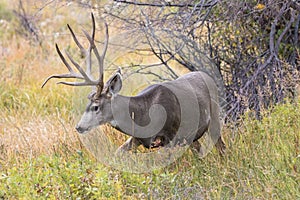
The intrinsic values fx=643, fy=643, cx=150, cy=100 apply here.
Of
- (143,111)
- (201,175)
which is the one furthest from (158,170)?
(143,111)

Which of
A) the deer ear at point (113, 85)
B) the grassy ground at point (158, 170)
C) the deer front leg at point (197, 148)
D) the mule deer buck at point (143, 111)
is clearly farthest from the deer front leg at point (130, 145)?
the deer front leg at point (197, 148)

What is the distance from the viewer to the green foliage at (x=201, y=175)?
5.16m

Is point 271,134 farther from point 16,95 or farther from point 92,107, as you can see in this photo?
point 16,95

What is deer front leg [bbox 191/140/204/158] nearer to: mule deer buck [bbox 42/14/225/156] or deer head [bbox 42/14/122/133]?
mule deer buck [bbox 42/14/225/156]

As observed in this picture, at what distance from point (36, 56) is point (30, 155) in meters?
5.15

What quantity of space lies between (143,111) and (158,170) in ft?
2.30

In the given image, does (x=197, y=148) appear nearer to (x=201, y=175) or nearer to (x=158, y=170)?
(x=201, y=175)

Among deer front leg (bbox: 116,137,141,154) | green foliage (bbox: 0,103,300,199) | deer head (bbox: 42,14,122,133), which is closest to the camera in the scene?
green foliage (bbox: 0,103,300,199)

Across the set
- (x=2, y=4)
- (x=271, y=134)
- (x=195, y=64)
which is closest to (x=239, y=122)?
(x=271, y=134)

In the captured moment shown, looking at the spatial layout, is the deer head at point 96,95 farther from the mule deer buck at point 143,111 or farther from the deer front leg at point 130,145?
the deer front leg at point 130,145

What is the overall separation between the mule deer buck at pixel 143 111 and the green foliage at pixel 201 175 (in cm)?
30

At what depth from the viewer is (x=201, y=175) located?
5.89 m

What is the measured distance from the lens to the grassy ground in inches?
205

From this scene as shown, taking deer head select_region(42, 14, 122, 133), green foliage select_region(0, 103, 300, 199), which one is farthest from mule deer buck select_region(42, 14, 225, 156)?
green foliage select_region(0, 103, 300, 199)
